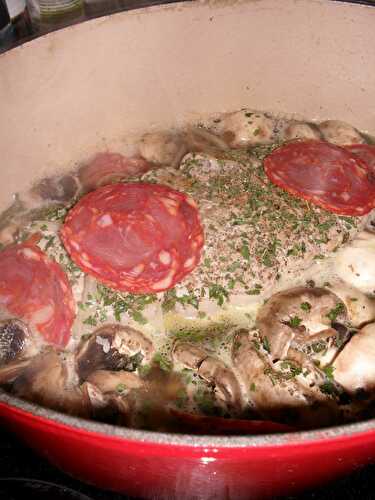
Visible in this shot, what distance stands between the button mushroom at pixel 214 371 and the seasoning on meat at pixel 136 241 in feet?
0.95

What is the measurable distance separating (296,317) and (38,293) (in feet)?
3.57

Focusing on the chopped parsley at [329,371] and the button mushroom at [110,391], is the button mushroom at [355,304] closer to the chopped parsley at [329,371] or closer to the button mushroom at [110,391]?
the chopped parsley at [329,371]

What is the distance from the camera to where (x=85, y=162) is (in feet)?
9.47

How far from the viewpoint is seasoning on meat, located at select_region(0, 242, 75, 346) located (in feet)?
6.69

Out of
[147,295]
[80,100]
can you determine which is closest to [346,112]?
[80,100]

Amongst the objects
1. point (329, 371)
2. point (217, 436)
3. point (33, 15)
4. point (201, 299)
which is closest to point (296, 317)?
point (329, 371)

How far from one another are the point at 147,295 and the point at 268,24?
1698 millimetres

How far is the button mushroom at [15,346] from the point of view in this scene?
6.36 feet

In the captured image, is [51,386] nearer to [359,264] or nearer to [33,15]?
[359,264]

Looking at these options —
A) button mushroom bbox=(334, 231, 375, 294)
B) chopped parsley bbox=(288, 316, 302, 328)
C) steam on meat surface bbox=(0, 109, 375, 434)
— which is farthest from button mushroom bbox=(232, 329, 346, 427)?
button mushroom bbox=(334, 231, 375, 294)

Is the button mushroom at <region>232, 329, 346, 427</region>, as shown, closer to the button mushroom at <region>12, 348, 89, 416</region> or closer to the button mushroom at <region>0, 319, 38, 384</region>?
the button mushroom at <region>12, 348, 89, 416</region>

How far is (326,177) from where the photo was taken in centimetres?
247

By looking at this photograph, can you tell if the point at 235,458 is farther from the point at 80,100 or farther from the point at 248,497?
the point at 80,100

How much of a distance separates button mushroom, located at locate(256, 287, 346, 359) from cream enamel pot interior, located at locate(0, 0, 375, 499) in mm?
556
